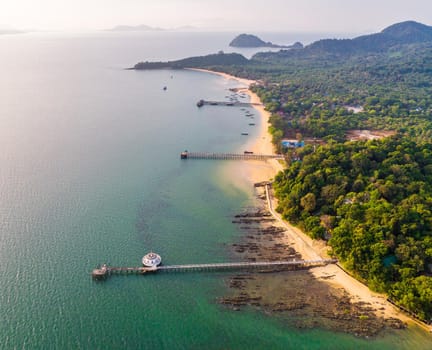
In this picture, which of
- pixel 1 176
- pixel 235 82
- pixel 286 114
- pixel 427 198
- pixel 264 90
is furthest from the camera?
pixel 235 82

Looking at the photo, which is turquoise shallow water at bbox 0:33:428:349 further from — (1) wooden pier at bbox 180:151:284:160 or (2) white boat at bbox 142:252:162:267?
(1) wooden pier at bbox 180:151:284:160

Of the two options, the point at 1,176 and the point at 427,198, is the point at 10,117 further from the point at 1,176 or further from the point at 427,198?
the point at 427,198

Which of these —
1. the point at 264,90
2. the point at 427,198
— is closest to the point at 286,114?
the point at 264,90

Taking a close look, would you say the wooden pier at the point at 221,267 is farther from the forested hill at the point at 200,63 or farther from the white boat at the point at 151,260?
the forested hill at the point at 200,63

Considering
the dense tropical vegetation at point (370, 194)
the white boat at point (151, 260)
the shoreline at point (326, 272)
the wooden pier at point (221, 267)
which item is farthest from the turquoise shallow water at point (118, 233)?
the dense tropical vegetation at point (370, 194)

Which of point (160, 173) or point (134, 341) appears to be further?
point (160, 173)

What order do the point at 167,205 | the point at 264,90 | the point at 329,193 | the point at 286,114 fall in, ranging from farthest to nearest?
the point at 264,90 < the point at 286,114 < the point at 167,205 < the point at 329,193

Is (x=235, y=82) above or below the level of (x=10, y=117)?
above
